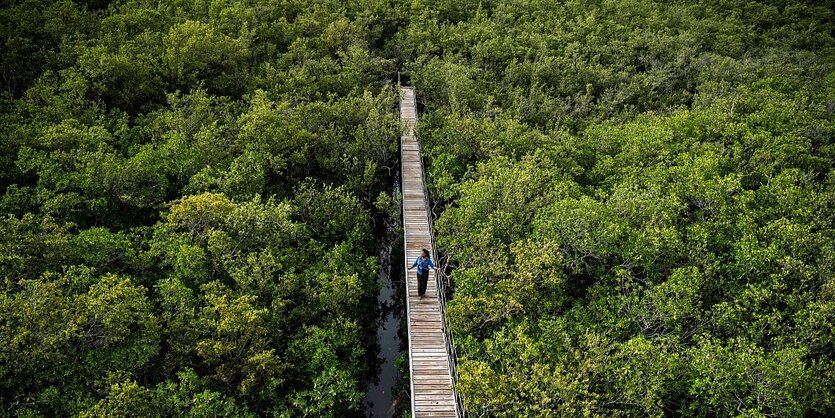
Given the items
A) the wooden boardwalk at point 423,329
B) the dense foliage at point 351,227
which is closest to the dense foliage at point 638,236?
the dense foliage at point 351,227

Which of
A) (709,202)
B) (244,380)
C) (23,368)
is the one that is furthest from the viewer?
(709,202)

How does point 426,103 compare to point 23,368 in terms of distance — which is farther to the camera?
point 426,103

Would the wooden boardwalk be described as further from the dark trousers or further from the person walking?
the person walking

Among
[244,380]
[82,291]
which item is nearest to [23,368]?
[82,291]

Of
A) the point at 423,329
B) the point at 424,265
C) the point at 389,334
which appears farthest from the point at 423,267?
the point at 389,334

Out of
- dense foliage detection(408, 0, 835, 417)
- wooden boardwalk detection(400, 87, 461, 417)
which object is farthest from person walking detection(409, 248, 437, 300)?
dense foliage detection(408, 0, 835, 417)

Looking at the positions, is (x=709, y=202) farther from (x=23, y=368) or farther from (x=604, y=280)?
(x=23, y=368)
